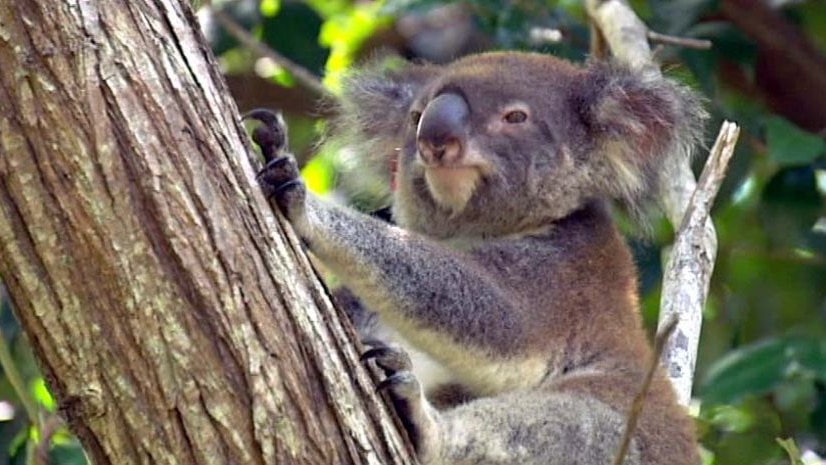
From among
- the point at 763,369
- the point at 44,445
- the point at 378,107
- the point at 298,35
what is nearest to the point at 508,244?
the point at 378,107

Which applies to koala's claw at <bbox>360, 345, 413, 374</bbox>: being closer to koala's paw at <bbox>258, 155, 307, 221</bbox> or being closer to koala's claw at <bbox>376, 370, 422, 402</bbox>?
koala's claw at <bbox>376, 370, 422, 402</bbox>

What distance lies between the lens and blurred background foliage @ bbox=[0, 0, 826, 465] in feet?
15.2

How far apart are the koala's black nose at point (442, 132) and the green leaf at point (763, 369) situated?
1.17 m

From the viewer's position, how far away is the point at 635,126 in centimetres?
410

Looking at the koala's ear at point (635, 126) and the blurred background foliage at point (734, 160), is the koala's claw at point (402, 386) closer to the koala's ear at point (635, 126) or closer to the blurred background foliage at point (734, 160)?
the koala's ear at point (635, 126)

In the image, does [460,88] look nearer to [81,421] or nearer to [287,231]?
[287,231]

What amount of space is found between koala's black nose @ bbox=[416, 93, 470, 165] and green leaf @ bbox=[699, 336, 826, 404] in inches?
46.2

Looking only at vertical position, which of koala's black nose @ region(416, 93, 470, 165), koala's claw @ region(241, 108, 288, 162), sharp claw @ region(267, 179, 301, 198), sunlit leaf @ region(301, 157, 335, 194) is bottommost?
sunlit leaf @ region(301, 157, 335, 194)

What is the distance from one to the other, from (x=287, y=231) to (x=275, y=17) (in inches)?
120

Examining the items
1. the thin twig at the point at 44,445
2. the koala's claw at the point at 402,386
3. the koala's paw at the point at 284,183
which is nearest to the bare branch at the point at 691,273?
the koala's claw at the point at 402,386

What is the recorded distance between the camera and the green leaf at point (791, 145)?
4742mm

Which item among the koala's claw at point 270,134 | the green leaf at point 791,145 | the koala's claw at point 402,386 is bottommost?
the green leaf at point 791,145

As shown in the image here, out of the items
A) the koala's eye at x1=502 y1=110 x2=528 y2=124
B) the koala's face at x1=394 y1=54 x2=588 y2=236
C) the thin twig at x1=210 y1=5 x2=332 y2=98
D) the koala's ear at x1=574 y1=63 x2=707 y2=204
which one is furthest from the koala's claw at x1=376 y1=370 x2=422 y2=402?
the thin twig at x1=210 y1=5 x2=332 y2=98

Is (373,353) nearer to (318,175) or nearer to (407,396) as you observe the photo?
(407,396)
